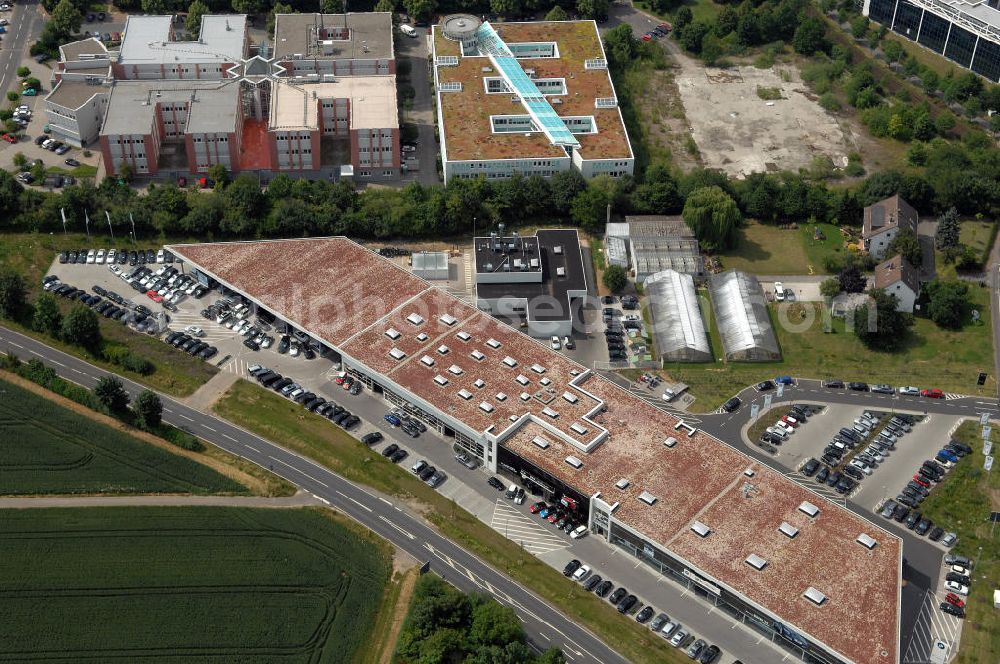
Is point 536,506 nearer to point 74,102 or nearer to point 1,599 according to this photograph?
point 1,599

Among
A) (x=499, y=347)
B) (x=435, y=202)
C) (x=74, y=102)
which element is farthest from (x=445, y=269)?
(x=74, y=102)

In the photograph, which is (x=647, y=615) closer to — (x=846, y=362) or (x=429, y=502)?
(x=429, y=502)

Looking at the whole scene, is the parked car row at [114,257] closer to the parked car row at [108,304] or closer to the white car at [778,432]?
the parked car row at [108,304]

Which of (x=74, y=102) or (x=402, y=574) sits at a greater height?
(x=74, y=102)

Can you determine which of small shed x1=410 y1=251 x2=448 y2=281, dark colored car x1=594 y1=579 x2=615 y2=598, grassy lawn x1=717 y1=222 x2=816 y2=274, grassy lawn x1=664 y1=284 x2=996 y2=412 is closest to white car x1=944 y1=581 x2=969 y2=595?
grassy lawn x1=664 y1=284 x2=996 y2=412

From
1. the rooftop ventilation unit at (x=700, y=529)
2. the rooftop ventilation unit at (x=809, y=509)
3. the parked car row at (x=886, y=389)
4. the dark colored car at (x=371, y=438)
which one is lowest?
the dark colored car at (x=371, y=438)

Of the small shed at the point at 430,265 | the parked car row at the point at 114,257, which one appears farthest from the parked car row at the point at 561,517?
the parked car row at the point at 114,257

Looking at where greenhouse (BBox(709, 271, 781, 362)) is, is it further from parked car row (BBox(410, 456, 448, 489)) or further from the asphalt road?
the asphalt road
